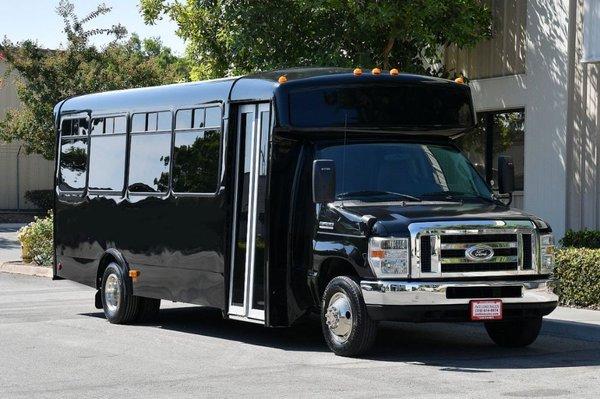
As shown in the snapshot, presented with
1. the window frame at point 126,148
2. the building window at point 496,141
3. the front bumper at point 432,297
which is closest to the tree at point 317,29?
the building window at point 496,141

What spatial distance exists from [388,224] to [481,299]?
3.64ft

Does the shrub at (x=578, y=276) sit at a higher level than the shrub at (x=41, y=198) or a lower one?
lower

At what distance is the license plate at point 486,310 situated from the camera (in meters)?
12.5

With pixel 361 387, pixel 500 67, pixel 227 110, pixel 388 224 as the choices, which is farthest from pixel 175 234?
pixel 500 67

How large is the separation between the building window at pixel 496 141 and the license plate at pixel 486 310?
10.3m

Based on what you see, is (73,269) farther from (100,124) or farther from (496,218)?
(496,218)

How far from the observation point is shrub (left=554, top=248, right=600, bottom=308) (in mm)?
17047

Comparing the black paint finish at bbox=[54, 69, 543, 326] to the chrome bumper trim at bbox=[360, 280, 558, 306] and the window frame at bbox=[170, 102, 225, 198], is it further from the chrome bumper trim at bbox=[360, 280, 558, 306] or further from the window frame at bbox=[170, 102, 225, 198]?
the chrome bumper trim at bbox=[360, 280, 558, 306]

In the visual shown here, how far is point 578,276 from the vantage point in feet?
56.7

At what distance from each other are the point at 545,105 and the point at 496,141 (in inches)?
68.8

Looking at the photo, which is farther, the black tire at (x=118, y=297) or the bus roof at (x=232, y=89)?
the black tire at (x=118, y=297)

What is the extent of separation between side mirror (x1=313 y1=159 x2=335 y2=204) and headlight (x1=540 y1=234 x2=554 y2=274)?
2.06m

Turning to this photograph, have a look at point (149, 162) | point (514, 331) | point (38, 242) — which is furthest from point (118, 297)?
point (38, 242)

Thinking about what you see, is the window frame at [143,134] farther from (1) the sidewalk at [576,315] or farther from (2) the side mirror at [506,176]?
(1) the sidewalk at [576,315]
